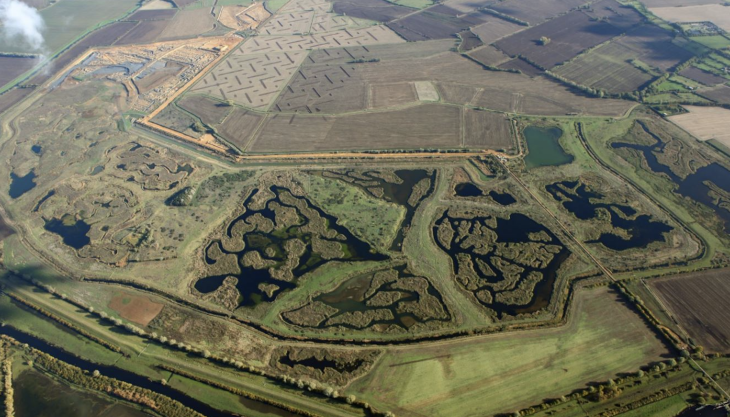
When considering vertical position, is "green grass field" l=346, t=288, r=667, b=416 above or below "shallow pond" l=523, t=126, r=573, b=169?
below

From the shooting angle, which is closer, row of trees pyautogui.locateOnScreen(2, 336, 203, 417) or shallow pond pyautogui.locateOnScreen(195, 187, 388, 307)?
row of trees pyautogui.locateOnScreen(2, 336, 203, 417)


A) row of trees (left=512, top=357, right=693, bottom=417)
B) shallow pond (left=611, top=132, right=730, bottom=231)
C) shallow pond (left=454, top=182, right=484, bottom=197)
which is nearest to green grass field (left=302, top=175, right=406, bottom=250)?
shallow pond (left=454, top=182, right=484, bottom=197)

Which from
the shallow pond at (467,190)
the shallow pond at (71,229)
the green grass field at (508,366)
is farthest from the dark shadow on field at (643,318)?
the shallow pond at (71,229)

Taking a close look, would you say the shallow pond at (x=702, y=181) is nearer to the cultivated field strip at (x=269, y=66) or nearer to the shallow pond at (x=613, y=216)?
the shallow pond at (x=613, y=216)

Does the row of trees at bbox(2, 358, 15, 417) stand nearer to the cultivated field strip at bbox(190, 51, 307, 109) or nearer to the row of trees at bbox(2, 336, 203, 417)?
the row of trees at bbox(2, 336, 203, 417)

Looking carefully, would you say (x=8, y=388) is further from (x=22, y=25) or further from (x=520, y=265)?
(x=22, y=25)

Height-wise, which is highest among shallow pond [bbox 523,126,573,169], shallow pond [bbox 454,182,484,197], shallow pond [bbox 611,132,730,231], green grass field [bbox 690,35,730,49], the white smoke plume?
the white smoke plume

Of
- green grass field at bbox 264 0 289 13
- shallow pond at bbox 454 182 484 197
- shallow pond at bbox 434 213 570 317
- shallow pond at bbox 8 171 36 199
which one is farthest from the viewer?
green grass field at bbox 264 0 289 13

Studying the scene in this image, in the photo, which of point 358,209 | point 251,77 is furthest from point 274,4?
point 358,209
